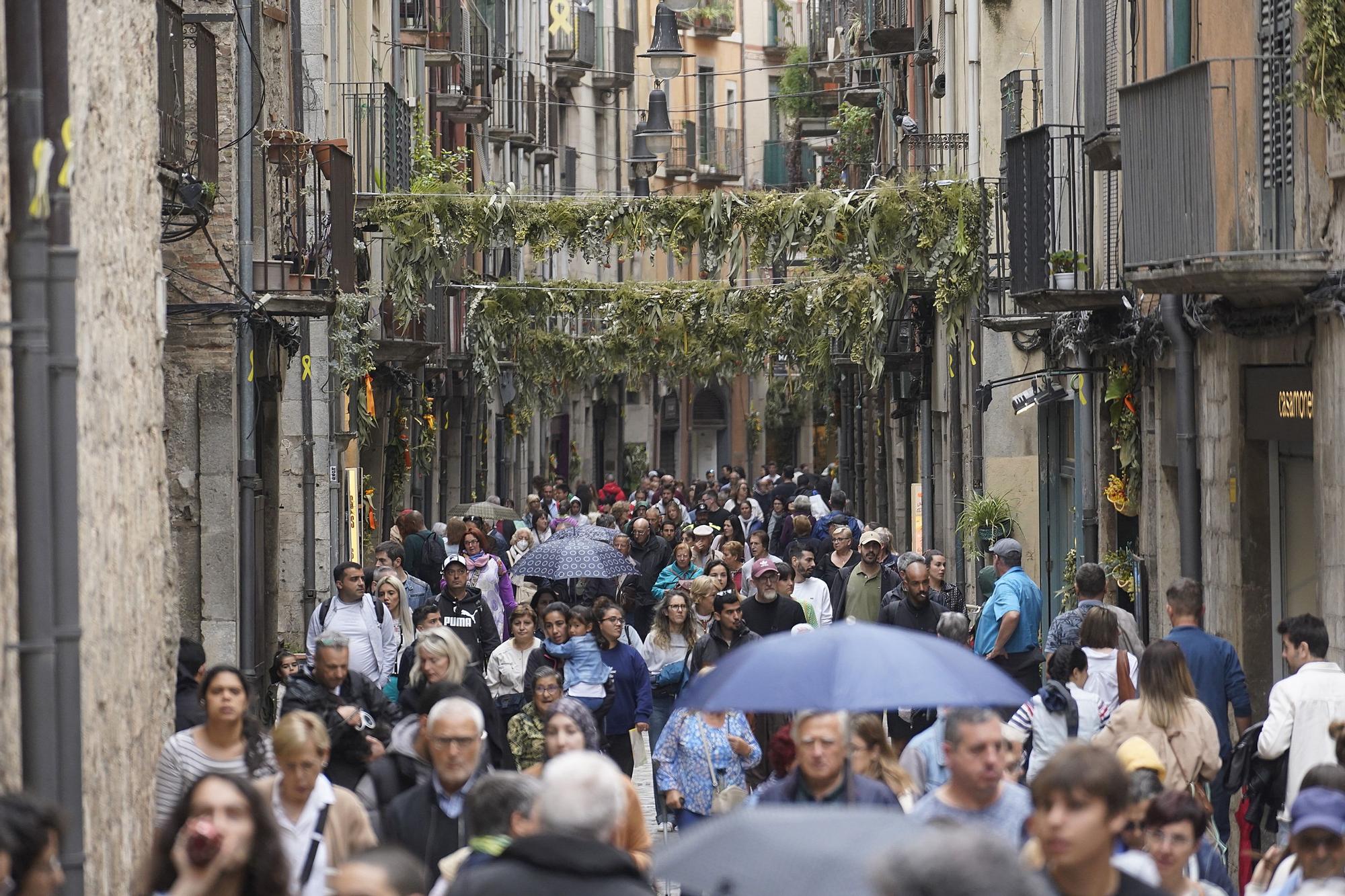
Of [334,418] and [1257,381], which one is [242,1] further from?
[1257,381]

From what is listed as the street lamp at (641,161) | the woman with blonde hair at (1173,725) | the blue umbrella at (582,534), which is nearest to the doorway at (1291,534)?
the woman with blonde hair at (1173,725)

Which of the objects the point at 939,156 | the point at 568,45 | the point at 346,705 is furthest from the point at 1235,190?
the point at 568,45

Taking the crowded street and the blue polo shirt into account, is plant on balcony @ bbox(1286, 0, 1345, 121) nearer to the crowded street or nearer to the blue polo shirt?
the crowded street

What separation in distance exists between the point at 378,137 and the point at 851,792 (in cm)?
1876

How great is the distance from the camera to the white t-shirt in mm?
16594

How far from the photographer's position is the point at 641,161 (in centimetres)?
3953

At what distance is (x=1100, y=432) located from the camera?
19.1m

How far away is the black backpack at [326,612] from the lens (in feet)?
45.9

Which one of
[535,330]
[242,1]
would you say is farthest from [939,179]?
[535,330]

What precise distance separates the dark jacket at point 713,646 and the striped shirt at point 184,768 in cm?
470

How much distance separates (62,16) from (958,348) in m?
19.2

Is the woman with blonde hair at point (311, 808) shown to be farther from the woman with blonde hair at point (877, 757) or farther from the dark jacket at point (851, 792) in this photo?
the woman with blonde hair at point (877, 757)

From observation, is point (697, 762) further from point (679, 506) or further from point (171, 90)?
point (679, 506)

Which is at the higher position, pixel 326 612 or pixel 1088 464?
pixel 1088 464
